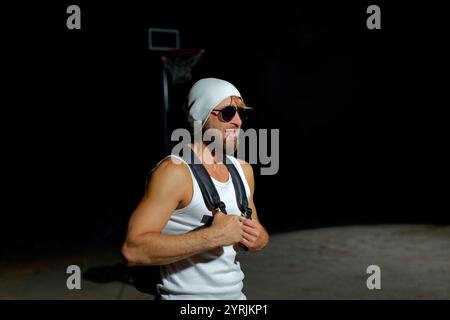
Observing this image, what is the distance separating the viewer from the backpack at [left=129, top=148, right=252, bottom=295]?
2.30m

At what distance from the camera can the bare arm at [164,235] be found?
2172 mm

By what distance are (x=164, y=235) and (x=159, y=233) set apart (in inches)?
0.9

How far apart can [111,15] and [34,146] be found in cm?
755

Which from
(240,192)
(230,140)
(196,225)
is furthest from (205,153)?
(196,225)

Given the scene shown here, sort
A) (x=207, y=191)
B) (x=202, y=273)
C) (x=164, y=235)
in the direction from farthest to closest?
(x=202, y=273)
(x=207, y=191)
(x=164, y=235)

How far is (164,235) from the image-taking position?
2.19 meters

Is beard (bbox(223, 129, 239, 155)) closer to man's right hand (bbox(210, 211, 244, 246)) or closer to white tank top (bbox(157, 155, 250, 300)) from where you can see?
white tank top (bbox(157, 155, 250, 300))

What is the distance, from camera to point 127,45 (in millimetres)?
28703

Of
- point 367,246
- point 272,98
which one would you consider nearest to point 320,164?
point 272,98

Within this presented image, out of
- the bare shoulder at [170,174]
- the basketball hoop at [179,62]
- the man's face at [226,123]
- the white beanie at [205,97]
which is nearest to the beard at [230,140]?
the man's face at [226,123]

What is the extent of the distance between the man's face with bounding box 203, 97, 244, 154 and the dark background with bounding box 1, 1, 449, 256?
1847cm

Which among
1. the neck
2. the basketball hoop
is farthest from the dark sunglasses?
the basketball hoop

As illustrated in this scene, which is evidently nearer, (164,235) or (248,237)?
(164,235)

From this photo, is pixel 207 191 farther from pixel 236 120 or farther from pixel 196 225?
pixel 236 120
